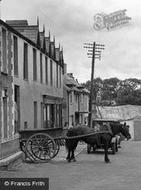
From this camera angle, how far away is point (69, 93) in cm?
5350

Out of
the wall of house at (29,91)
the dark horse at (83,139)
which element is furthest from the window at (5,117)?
the wall of house at (29,91)

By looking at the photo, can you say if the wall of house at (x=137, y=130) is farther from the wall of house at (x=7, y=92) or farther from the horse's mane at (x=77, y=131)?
the wall of house at (x=7, y=92)

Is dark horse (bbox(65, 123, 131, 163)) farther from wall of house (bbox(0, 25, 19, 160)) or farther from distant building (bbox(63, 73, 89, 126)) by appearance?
distant building (bbox(63, 73, 89, 126))

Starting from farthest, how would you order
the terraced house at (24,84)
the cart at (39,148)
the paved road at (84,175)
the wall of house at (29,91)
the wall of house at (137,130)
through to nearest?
the wall of house at (137,130)
the wall of house at (29,91)
the terraced house at (24,84)
the cart at (39,148)
the paved road at (84,175)

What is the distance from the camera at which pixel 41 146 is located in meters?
18.3

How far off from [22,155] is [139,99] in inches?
3780

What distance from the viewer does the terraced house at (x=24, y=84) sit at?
18359mm

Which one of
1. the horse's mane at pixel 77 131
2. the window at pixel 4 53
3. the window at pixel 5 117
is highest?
the window at pixel 4 53

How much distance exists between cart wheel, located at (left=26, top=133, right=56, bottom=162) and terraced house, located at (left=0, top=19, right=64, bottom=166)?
2.61 ft

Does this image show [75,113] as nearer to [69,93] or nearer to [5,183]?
[69,93]

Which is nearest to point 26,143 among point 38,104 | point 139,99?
point 38,104

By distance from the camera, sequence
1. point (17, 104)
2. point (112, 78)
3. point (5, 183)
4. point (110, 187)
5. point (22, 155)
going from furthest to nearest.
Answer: point (112, 78) < point (17, 104) < point (22, 155) < point (110, 187) < point (5, 183)

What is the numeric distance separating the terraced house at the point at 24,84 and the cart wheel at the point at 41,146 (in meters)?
0.80

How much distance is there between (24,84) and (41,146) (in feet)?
19.3
